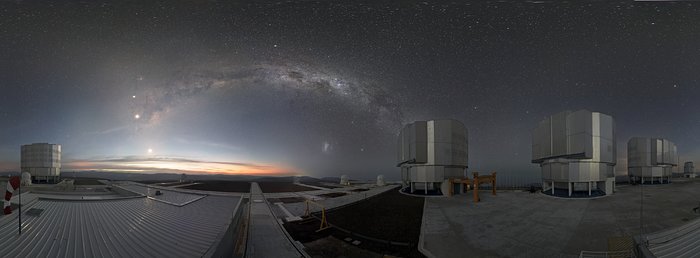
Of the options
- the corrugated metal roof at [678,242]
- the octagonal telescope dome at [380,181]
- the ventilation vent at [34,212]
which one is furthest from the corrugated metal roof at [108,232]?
the octagonal telescope dome at [380,181]

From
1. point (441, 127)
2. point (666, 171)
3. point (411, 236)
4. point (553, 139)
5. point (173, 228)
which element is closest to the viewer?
point (173, 228)

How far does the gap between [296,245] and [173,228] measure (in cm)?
503

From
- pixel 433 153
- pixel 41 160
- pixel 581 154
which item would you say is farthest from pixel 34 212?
pixel 41 160

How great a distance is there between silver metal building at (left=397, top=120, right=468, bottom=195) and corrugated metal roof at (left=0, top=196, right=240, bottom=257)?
24.1 meters

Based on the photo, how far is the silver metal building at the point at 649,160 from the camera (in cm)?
4550

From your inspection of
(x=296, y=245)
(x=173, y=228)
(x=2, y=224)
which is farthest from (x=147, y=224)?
(x=296, y=245)

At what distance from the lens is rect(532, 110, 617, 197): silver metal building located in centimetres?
2600

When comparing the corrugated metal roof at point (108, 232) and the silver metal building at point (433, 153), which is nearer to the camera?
the corrugated metal roof at point (108, 232)

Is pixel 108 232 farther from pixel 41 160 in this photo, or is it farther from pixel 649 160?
pixel 649 160

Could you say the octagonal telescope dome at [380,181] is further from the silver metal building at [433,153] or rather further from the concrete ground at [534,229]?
the concrete ground at [534,229]

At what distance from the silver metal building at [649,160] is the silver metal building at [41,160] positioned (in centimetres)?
9868

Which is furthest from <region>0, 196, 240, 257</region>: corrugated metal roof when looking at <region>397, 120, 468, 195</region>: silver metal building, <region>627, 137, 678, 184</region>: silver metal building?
<region>627, 137, 678, 184</region>: silver metal building

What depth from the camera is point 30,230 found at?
314 inches

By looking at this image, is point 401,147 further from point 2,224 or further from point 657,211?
point 2,224
